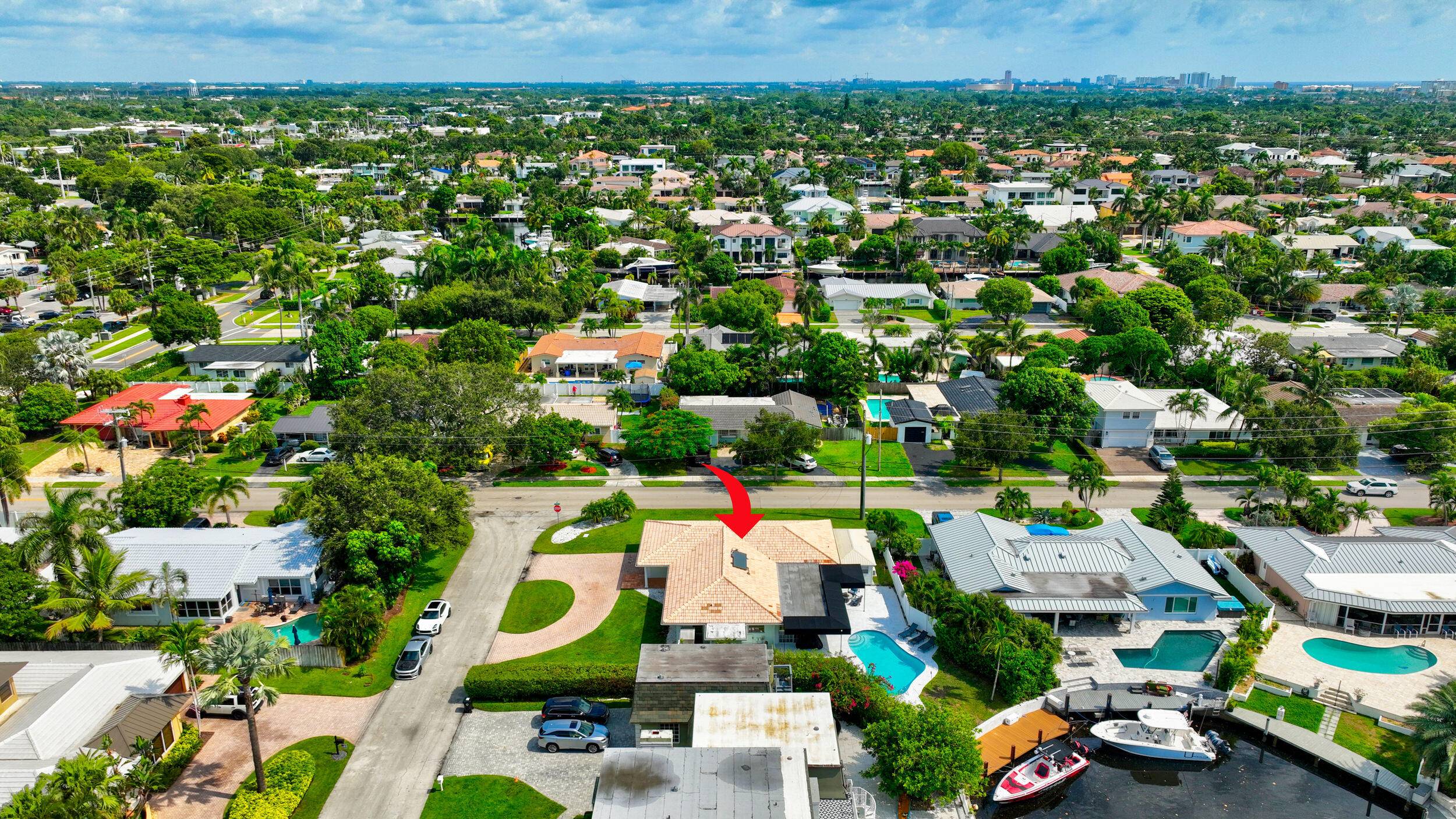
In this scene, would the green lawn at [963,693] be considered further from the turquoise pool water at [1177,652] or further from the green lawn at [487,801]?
the green lawn at [487,801]

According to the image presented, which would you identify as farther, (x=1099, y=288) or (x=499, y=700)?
(x=1099, y=288)

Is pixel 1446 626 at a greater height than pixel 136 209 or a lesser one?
lesser

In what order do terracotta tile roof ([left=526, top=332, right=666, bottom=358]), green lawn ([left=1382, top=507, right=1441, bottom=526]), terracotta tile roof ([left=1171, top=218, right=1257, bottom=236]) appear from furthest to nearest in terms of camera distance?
terracotta tile roof ([left=1171, top=218, right=1257, bottom=236]), terracotta tile roof ([left=526, top=332, right=666, bottom=358]), green lawn ([left=1382, top=507, right=1441, bottom=526])

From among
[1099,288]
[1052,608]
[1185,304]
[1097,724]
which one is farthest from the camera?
[1099,288]

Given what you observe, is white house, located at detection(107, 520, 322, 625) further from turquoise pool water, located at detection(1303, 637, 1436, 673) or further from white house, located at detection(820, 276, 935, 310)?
white house, located at detection(820, 276, 935, 310)

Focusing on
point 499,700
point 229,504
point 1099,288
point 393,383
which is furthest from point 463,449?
point 1099,288

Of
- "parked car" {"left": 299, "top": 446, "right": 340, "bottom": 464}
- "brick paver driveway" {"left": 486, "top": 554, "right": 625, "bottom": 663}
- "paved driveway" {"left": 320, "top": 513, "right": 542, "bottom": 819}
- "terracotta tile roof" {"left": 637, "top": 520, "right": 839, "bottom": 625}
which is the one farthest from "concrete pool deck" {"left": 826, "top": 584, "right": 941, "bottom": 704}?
"parked car" {"left": 299, "top": 446, "right": 340, "bottom": 464}

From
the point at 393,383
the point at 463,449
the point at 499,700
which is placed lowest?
the point at 499,700

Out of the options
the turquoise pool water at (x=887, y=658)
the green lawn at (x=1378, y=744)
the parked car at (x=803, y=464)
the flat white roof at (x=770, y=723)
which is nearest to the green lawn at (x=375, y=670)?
the flat white roof at (x=770, y=723)

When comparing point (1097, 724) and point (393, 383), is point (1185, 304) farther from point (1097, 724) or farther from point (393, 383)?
point (393, 383)
